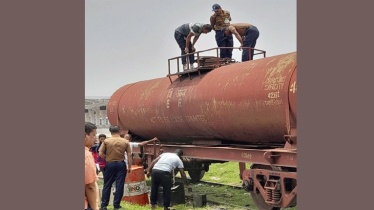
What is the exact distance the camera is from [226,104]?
8.91 m

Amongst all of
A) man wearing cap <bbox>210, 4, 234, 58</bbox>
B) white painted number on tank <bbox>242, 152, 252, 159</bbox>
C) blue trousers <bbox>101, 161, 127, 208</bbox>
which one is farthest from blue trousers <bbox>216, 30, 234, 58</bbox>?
blue trousers <bbox>101, 161, 127, 208</bbox>

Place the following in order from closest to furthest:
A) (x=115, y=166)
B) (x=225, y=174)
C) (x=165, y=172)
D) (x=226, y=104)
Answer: (x=115, y=166) < (x=165, y=172) < (x=226, y=104) < (x=225, y=174)

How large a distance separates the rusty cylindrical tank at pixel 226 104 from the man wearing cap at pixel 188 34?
89 centimetres

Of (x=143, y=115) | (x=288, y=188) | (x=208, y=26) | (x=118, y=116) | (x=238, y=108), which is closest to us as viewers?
(x=288, y=188)

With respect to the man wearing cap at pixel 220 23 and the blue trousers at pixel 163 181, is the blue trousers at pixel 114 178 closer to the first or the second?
the blue trousers at pixel 163 181

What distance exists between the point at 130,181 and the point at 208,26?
4462mm

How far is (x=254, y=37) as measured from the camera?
11.5 meters

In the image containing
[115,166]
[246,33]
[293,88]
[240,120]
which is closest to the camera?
[293,88]


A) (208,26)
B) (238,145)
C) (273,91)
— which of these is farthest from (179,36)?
(273,91)

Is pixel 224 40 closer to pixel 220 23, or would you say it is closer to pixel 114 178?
pixel 220 23

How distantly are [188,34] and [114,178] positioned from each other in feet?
17.0

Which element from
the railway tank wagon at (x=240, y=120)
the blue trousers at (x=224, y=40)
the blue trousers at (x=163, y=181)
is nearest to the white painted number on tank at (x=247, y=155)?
the railway tank wagon at (x=240, y=120)

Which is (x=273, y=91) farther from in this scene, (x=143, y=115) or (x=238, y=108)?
(x=143, y=115)

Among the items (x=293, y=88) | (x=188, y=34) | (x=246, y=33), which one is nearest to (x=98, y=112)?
(x=188, y=34)
